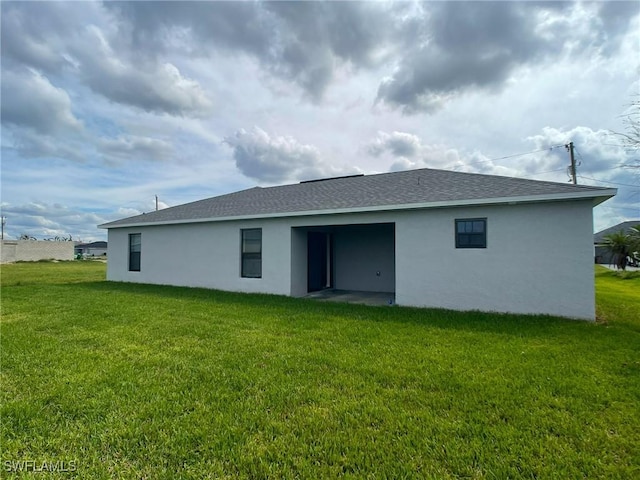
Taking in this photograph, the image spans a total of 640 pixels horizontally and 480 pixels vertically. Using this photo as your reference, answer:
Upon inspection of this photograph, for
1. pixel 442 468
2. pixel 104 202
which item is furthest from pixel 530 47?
pixel 104 202

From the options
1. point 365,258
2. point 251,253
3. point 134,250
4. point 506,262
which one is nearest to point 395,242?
point 506,262

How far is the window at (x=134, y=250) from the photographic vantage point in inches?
605

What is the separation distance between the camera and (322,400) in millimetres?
3510

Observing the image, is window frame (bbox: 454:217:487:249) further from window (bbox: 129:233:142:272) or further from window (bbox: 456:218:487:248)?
window (bbox: 129:233:142:272)

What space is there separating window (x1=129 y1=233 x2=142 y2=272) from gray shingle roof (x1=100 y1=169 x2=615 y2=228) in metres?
0.72

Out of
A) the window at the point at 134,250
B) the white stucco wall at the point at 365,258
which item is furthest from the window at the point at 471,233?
the window at the point at 134,250

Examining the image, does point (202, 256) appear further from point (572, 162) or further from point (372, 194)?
point (572, 162)

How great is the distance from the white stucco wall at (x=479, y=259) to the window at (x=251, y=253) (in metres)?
0.22

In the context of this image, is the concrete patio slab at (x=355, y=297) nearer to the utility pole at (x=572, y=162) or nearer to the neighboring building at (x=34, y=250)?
the utility pole at (x=572, y=162)

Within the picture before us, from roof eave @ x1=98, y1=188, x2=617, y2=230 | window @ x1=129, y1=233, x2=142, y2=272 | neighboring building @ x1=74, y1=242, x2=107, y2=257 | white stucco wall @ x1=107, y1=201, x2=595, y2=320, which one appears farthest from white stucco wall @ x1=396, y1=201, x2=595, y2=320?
neighboring building @ x1=74, y1=242, x2=107, y2=257

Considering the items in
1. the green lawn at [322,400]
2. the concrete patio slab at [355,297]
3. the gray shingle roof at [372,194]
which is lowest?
the green lawn at [322,400]

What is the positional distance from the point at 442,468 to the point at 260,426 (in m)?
1.56

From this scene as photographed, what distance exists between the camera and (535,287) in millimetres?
7719

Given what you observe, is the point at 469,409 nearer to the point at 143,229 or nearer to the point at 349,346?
the point at 349,346
